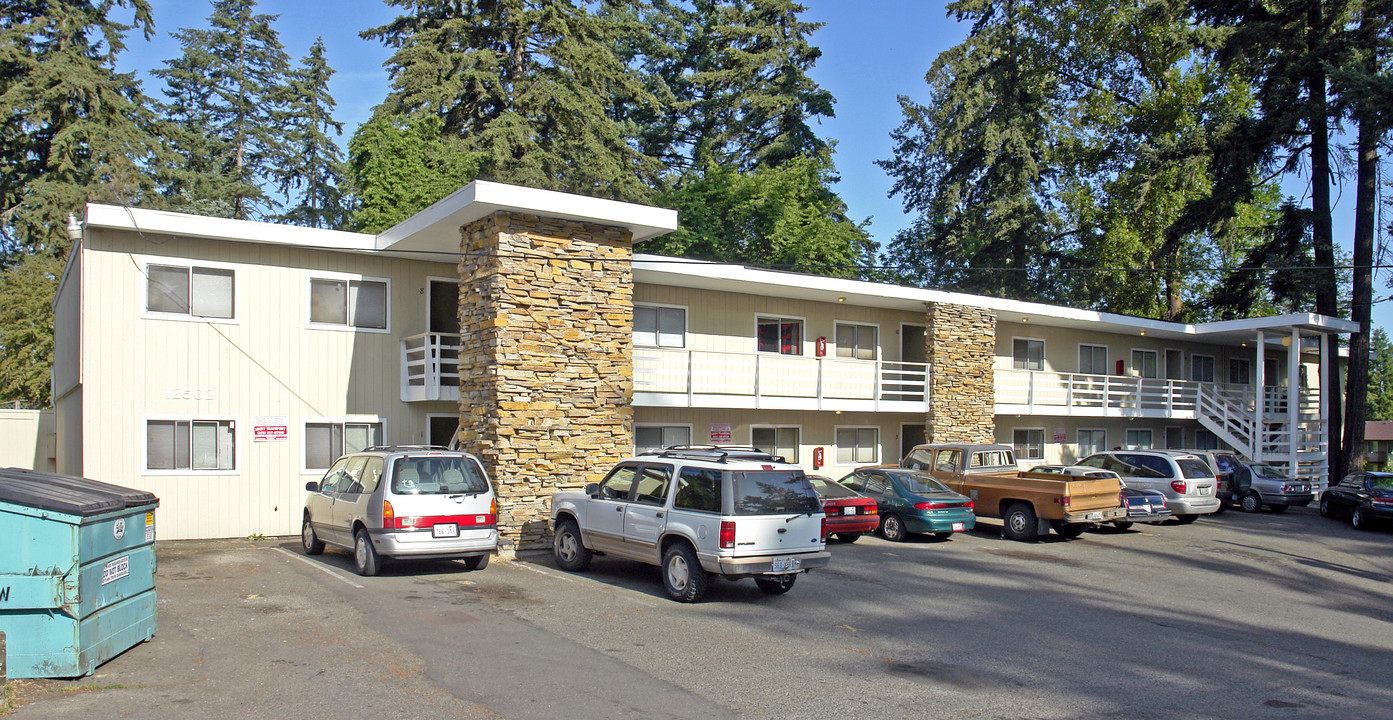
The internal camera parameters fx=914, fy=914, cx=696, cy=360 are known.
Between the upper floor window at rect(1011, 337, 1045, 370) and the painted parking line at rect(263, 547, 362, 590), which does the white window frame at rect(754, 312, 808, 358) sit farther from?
the painted parking line at rect(263, 547, 362, 590)

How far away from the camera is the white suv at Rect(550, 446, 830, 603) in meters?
10.5

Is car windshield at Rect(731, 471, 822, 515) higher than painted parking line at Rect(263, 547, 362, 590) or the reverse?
higher

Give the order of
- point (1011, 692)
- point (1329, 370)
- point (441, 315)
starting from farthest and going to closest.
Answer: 1. point (1329, 370)
2. point (441, 315)
3. point (1011, 692)

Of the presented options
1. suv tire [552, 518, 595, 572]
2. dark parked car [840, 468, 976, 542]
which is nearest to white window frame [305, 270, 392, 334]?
suv tire [552, 518, 595, 572]

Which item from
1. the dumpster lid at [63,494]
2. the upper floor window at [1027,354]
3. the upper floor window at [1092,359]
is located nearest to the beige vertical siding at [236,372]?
the dumpster lid at [63,494]

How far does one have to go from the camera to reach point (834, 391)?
2162cm

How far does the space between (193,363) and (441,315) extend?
453 centimetres

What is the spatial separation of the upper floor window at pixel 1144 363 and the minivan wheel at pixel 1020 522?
15906 mm

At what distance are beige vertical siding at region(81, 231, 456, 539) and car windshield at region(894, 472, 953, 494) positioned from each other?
30.7 feet

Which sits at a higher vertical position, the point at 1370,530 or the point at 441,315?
the point at 441,315

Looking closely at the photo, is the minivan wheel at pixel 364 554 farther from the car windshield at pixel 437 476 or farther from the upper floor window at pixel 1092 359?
the upper floor window at pixel 1092 359

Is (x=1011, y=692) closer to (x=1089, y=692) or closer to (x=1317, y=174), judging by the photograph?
(x=1089, y=692)

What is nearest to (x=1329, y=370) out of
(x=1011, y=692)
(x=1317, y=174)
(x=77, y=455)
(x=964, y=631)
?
(x=1317, y=174)

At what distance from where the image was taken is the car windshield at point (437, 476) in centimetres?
1189
